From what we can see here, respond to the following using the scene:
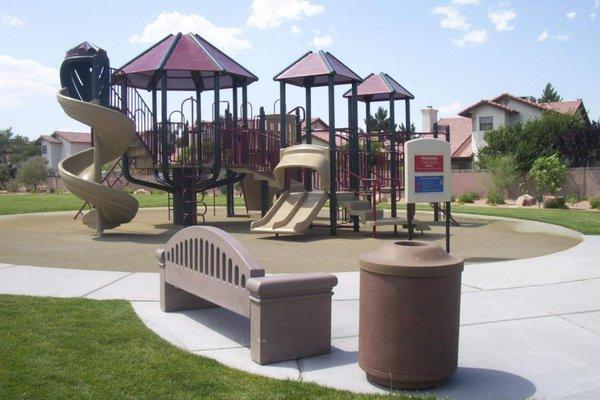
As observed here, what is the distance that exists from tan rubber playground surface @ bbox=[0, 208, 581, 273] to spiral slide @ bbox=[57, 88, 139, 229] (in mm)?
603

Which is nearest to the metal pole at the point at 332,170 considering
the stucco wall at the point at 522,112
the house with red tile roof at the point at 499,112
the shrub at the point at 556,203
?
the shrub at the point at 556,203

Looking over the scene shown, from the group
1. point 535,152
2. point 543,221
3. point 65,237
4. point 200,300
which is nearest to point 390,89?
point 543,221

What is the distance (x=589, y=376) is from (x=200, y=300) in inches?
158

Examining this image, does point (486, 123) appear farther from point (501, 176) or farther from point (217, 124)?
point (217, 124)

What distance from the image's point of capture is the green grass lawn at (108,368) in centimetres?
423

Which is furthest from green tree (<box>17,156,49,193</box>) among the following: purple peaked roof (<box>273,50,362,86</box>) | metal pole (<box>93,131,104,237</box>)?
purple peaked roof (<box>273,50,362,86</box>)

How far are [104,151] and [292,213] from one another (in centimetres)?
494

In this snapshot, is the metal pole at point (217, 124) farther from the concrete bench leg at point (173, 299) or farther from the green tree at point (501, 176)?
the green tree at point (501, 176)

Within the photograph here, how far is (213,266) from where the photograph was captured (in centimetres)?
578

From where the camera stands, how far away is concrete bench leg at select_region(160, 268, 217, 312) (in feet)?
22.3

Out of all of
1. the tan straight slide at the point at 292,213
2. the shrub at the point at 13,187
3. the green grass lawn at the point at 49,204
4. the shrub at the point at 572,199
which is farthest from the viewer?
the shrub at the point at 13,187

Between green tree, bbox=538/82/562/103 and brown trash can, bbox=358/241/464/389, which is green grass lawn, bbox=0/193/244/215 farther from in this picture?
green tree, bbox=538/82/562/103

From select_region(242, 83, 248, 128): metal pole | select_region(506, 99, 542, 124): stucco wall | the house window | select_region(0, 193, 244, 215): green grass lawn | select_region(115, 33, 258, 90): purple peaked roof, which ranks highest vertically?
select_region(506, 99, 542, 124): stucco wall

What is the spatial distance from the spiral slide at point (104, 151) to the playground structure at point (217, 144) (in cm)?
2
